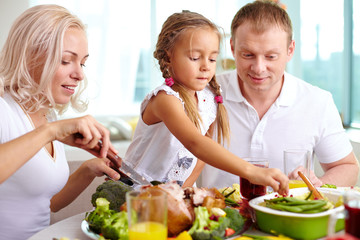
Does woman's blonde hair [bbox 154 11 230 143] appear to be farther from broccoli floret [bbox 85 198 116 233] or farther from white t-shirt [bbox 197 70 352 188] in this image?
broccoli floret [bbox 85 198 116 233]

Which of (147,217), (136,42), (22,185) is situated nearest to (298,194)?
(147,217)

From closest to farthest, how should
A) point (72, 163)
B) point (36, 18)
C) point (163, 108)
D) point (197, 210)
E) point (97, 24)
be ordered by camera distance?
point (197, 210) → point (36, 18) → point (163, 108) → point (72, 163) → point (97, 24)

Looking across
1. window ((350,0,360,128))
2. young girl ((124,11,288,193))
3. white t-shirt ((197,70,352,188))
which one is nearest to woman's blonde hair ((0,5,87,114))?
young girl ((124,11,288,193))

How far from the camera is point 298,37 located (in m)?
6.47

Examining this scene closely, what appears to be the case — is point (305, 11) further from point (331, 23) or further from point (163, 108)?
point (163, 108)

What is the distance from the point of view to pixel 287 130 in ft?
7.68

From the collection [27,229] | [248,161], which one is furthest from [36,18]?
[248,161]

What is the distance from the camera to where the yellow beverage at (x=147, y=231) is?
1.05 metres

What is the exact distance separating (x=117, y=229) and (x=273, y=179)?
0.52m

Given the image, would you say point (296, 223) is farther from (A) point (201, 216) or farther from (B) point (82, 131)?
(B) point (82, 131)

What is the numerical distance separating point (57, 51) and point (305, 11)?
5.54 m

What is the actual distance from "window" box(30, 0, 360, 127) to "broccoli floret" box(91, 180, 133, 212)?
15.2ft

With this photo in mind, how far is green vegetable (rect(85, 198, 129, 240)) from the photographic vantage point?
1183 mm

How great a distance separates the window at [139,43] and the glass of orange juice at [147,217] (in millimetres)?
5043
